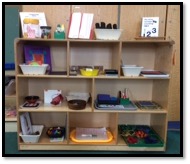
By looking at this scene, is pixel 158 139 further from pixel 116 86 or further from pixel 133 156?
→ pixel 116 86

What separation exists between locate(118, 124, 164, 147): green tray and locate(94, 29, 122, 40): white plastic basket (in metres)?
1.00

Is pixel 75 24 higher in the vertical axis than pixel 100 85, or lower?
higher

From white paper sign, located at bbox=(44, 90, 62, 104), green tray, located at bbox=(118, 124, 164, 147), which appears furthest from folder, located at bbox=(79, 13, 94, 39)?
green tray, located at bbox=(118, 124, 164, 147)

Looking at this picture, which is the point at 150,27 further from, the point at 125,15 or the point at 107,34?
the point at 107,34

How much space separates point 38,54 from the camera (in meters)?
2.16

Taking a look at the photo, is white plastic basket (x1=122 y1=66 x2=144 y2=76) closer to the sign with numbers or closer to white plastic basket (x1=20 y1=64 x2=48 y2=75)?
the sign with numbers

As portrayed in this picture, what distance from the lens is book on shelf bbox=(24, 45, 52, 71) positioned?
2.11 m

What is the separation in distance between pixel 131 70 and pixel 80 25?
632 mm

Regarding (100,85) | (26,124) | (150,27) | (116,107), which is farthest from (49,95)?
(150,27)

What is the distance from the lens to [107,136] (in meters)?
2.18

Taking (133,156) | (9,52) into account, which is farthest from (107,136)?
(9,52)

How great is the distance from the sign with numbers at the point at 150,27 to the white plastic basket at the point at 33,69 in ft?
3.38

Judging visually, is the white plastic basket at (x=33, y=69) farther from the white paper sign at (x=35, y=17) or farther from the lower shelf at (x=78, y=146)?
the lower shelf at (x=78, y=146)

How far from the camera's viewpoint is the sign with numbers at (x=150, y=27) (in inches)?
82.5
